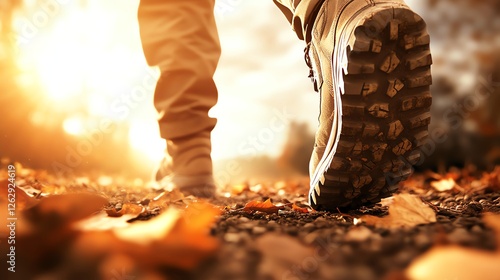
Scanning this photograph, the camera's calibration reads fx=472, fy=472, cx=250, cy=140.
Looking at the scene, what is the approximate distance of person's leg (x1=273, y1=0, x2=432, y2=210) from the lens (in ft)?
3.32

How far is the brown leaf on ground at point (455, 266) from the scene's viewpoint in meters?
0.53

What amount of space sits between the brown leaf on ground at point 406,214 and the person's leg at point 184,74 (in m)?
0.91

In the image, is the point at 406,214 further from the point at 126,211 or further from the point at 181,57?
the point at 181,57

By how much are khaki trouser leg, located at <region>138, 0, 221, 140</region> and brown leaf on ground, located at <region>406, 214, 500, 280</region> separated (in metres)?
1.23

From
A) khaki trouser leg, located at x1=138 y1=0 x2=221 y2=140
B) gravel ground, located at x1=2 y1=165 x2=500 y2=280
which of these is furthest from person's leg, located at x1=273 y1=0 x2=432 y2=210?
khaki trouser leg, located at x1=138 y1=0 x2=221 y2=140

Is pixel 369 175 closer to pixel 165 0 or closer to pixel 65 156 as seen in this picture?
pixel 165 0

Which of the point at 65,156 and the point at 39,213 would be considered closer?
the point at 39,213

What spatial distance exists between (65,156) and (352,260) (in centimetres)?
418

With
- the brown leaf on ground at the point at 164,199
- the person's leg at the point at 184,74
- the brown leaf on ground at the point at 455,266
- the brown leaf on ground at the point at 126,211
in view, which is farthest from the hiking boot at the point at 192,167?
the brown leaf on ground at the point at 455,266

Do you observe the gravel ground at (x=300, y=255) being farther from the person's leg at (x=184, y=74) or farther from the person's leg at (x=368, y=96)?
the person's leg at (x=184, y=74)

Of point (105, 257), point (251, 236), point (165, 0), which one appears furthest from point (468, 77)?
point (105, 257)

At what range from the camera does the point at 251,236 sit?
0.75 metres

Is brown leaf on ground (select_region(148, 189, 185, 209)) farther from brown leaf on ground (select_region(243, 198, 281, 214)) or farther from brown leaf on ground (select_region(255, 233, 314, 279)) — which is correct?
brown leaf on ground (select_region(255, 233, 314, 279))

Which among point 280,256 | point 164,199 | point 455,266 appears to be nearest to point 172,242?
point 280,256
